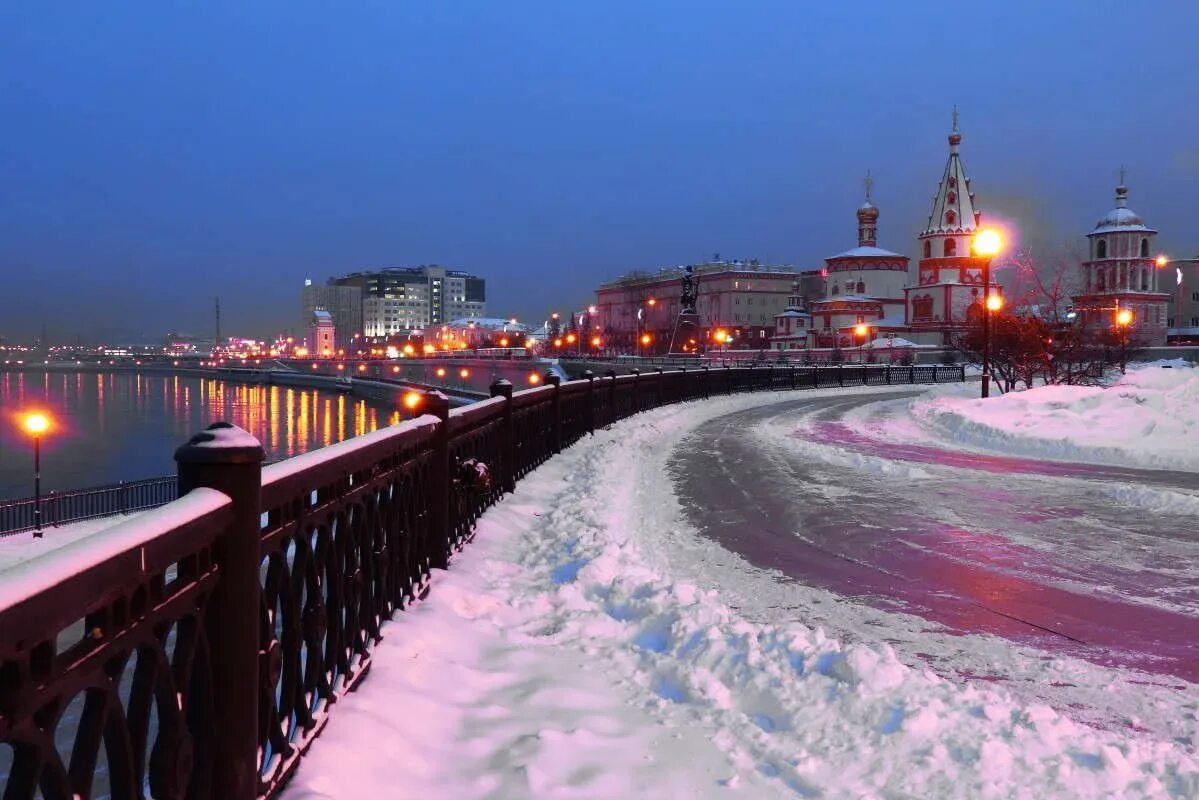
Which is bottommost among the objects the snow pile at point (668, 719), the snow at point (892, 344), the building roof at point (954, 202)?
the snow pile at point (668, 719)

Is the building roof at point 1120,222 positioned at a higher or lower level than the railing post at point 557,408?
higher

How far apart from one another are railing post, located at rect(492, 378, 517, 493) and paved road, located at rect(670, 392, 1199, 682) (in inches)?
90.2

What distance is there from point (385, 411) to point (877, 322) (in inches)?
2276

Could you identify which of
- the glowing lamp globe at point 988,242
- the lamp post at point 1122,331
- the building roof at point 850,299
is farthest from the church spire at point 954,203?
the glowing lamp globe at point 988,242

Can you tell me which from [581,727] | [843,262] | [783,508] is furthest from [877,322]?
[581,727]

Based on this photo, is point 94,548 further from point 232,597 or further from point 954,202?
point 954,202

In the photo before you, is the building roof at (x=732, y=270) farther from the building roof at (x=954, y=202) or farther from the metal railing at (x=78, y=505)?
the metal railing at (x=78, y=505)

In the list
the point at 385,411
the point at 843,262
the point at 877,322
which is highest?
the point at 843,262

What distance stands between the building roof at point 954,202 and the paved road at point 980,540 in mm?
87010

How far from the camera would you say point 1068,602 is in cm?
678

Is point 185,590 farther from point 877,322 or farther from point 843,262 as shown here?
point 843,262

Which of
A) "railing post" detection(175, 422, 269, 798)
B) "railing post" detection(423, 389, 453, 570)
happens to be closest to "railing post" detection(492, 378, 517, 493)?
"railing post" detection(423, 389, 453, 570)

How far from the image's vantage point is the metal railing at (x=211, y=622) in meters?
1.87

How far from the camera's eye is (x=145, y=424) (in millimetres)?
78625
